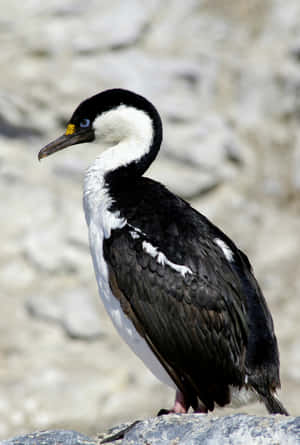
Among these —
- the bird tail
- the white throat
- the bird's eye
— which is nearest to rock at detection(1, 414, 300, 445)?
the bird tail

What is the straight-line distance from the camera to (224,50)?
1527cm

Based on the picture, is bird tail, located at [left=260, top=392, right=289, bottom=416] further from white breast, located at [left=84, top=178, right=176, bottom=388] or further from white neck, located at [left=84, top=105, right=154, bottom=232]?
white neck, located at [left=84, top=105, right=154, bottom=232]

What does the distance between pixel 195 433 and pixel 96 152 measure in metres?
9.77

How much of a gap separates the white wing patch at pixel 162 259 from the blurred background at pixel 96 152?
6546 mm

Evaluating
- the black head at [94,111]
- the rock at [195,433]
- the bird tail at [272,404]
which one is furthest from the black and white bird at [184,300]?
the black head at [94,111]

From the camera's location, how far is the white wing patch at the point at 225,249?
6.19 meters

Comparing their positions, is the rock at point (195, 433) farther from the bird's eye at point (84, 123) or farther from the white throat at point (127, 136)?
the bird's eye at point (84, 123)

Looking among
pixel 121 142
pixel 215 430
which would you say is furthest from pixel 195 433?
pixel 121 142

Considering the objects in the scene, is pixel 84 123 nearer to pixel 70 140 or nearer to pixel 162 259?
pixel 70 140

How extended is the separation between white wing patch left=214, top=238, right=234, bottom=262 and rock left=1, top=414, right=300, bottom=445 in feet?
4.13

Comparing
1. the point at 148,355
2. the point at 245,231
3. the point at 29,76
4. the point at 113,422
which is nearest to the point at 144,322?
the point at 148,355

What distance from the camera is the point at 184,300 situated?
5969 mm

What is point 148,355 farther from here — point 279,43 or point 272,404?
point 279,43

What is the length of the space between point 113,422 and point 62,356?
206cm
